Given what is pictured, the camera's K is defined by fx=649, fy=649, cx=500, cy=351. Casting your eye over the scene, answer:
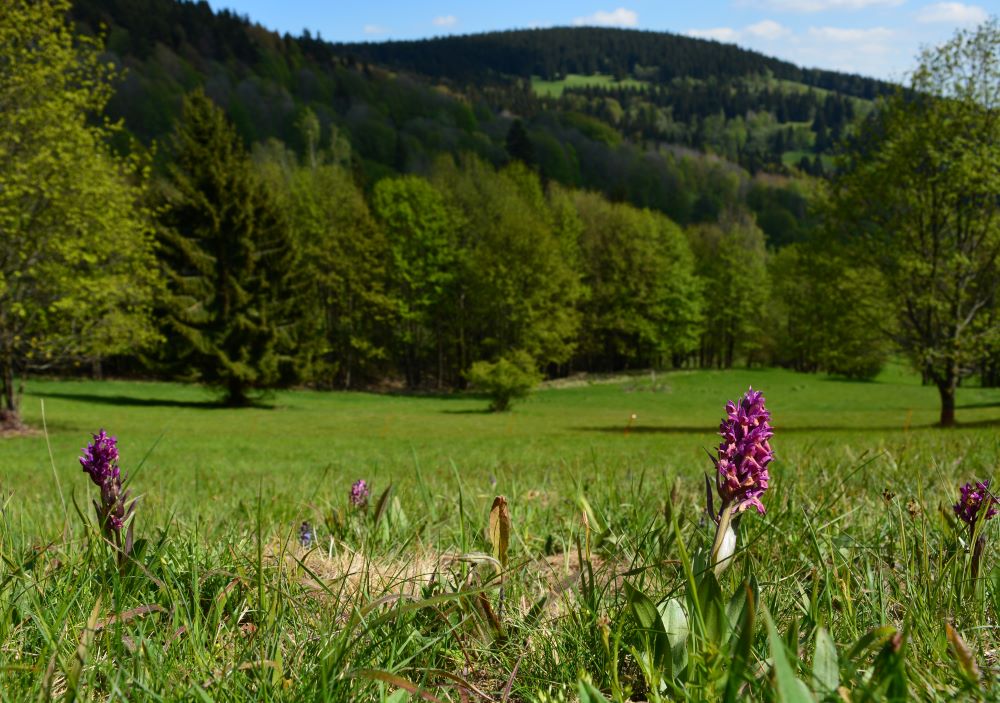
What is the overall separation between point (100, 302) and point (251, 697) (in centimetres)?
2436

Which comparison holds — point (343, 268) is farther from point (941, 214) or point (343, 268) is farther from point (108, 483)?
point (108, 483)

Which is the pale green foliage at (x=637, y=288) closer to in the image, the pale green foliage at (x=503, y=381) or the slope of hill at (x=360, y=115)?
the pale green foliage at (x=503, y=381)

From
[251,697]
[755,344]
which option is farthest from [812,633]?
[755,344]

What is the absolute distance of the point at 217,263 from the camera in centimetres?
3791

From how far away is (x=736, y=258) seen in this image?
72.8 metres

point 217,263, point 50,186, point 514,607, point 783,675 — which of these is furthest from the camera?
point 217,263

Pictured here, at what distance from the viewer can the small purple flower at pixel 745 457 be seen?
1.27m

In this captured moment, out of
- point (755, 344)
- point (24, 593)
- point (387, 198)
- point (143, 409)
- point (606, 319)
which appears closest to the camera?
point (24, 593)

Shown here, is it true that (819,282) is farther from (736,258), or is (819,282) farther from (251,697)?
(736,258)

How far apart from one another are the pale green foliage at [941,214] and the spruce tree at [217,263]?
30.5 m

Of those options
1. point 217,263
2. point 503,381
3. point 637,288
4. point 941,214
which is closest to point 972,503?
point 941,214

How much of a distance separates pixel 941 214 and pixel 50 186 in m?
27.4

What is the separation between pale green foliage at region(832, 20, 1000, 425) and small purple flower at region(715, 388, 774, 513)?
21.9 metres

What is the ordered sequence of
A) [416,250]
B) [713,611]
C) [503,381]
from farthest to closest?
[416,250], [503,381], [713,611]
